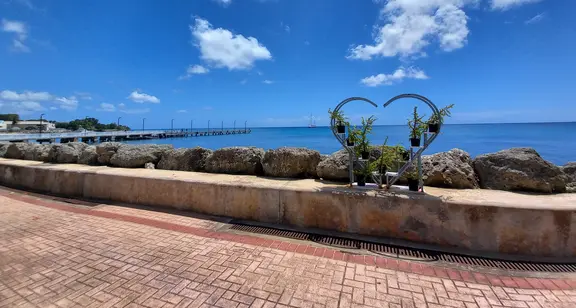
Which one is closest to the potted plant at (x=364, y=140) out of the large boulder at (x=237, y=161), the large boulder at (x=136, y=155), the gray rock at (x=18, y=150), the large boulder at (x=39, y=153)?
the large boulder at (x=237, y=161)

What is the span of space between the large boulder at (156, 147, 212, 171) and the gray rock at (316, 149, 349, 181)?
2.96m

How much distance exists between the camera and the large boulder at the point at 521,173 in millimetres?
3863

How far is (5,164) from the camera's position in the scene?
7508 millimetres

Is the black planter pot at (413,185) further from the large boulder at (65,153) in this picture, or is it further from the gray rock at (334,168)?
the large boulder at (65,153)

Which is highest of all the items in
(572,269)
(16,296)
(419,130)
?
(419,130)

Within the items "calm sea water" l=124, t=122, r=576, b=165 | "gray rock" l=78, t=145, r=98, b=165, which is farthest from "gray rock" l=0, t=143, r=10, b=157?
"calm sea water" l=124, t=122, r=576, b=165

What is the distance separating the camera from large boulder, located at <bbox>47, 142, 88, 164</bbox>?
25.3 feet

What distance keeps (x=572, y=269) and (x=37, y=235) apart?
7297mm

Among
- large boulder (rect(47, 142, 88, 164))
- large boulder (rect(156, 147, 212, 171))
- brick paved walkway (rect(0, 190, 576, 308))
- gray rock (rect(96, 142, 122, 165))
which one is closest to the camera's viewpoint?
brick paved walkway (rect(0, 190, 576, 308))

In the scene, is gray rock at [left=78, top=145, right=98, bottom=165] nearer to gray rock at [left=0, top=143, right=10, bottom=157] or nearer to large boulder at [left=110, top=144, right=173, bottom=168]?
large boulder at [left=110, top=144, right=173, bottom=168]

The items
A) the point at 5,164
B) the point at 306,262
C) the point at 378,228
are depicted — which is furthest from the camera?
the point at 5,164

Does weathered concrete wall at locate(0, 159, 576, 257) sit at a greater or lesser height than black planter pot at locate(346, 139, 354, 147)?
lesser

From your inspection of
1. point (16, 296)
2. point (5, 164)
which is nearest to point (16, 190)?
point (5, 164)

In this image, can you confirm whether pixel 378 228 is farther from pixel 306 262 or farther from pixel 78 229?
pixel 78 229
